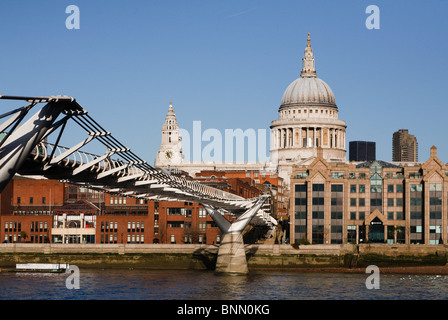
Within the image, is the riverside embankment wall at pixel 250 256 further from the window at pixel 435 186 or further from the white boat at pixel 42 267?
the window at pixel 435 186

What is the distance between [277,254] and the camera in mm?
95500

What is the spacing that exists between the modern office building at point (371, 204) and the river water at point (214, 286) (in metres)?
20.9

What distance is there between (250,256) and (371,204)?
837 inches

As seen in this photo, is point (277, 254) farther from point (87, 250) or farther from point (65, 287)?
point (65, 287)

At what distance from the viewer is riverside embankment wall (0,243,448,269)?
9450cm

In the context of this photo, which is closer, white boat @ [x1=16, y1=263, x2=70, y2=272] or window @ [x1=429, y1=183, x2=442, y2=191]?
white boat @ [x1=16, y1=263, x2=70, y2=272]

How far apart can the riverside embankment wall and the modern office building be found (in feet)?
37.7

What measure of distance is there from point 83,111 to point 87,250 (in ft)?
188

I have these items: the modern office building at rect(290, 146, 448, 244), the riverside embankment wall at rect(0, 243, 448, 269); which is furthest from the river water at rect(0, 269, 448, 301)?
the modern office building at rect(290, 146, 448, 244)

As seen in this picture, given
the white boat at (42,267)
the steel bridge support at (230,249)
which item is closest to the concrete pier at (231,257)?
the steel bridge support at (230,249)

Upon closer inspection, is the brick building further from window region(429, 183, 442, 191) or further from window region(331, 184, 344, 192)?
window region(429, 183, 442, 191)

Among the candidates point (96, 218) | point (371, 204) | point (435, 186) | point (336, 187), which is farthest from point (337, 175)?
point (96, 218)

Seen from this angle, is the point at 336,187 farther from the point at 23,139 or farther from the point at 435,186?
the point at 23,139
